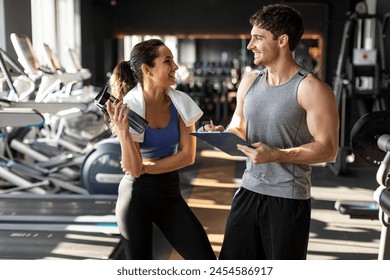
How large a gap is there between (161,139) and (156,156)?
69 mm

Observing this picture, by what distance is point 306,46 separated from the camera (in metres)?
10.1

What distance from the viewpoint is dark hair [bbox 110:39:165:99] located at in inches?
73.2

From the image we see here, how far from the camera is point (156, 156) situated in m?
1.97

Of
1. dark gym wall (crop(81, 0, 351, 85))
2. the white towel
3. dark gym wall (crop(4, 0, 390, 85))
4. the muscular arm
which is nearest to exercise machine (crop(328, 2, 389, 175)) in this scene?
dark gym wall (crop(4, 0, 390, 85))

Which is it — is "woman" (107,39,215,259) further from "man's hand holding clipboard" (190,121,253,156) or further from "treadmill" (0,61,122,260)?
"treadmill" (0,61,122,260)

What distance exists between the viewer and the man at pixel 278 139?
1.64 meters

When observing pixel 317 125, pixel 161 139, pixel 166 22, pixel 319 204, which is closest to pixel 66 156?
pixel 319 204

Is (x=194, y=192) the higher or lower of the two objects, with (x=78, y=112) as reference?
lower

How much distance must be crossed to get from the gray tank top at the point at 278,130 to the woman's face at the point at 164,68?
0.93 feet

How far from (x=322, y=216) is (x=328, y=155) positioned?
3071mm

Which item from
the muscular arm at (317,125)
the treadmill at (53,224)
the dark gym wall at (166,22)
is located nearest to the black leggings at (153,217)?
the muscular arm at (317,125)

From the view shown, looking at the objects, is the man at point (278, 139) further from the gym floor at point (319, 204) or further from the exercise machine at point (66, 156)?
the exercise machine at point (66, 156)
